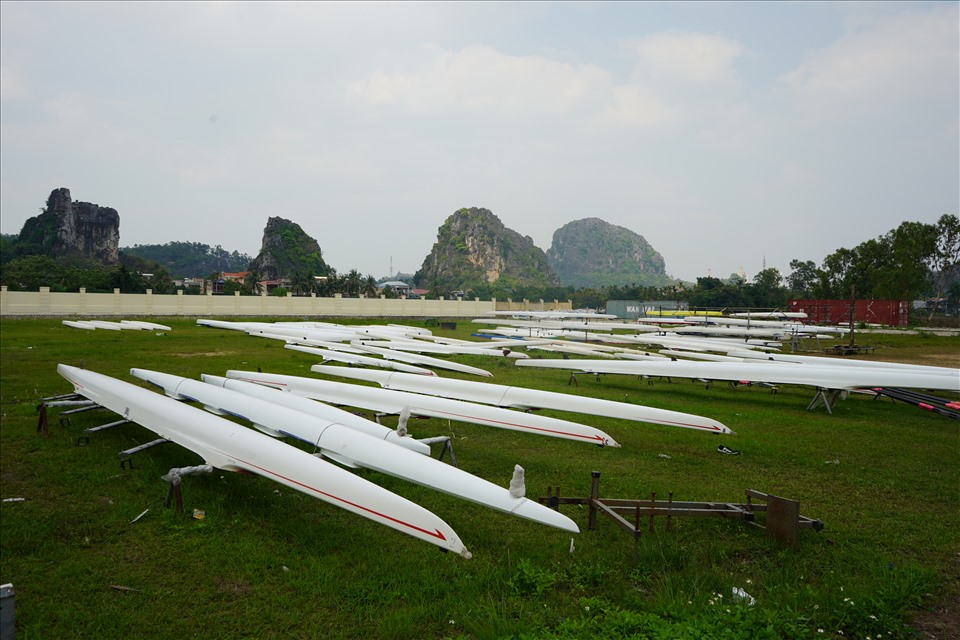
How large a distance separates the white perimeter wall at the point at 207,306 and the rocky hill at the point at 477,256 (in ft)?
236

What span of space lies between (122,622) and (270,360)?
14.7 metres

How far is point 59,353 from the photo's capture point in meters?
18.1

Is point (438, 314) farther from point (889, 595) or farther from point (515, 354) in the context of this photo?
point (889, 595)

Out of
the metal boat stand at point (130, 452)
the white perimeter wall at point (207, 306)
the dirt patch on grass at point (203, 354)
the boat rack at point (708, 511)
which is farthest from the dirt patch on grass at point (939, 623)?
the white perimeter wall at point (207, 306)

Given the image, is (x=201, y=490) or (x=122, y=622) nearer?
(x=122, y=622)

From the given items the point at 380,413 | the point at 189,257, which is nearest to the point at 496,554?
the point at 380,413

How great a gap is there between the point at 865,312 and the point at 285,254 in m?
89.5

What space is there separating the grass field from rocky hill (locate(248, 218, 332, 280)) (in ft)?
320

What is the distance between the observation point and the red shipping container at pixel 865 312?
46.2 m

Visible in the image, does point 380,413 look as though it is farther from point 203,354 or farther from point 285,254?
point 285,254

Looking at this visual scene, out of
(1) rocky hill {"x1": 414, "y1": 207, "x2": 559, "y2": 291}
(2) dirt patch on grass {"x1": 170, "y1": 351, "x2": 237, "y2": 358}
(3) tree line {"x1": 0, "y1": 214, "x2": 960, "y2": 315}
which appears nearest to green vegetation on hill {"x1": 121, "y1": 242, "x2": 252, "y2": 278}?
(1) rocky hill {"x1": 414, "y1": 207, "x2": 559, "y2": 291}

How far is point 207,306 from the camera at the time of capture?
47.0 m

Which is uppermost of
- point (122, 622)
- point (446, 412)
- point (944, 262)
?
point (944, 262)

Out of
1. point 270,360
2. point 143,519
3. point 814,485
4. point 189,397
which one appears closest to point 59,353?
point 270,360
